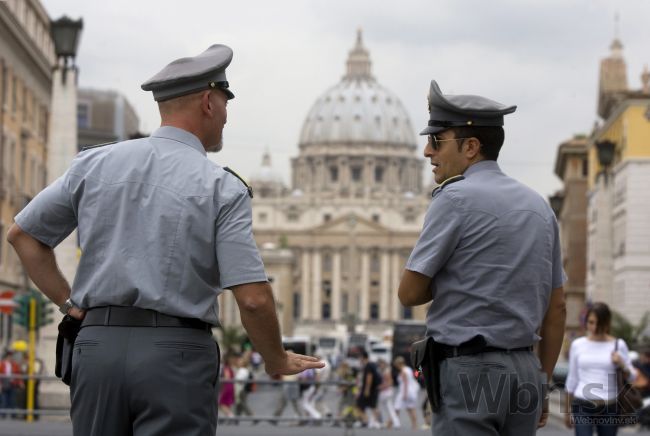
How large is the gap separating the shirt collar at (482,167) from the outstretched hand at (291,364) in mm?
882

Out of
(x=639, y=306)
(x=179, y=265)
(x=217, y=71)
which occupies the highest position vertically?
(x=217, y=71)

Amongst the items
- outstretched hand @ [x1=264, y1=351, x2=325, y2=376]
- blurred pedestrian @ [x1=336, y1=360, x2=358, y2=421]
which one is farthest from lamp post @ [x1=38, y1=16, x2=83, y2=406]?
outstretched hand @ [x1=264, y1=351, x2=325, y2=376]

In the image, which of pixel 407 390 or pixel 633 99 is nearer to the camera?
pixel 407 390

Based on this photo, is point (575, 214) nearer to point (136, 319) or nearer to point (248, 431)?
point (248, 431)

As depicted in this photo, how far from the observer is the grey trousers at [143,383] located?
185 inches

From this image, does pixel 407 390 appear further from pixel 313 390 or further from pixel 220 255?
pixel 220 255

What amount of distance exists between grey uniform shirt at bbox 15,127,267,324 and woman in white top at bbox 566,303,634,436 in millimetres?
4518

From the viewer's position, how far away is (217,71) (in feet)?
16.6

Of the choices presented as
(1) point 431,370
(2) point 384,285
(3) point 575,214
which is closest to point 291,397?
(1) point 431,370

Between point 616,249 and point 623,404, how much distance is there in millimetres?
46557

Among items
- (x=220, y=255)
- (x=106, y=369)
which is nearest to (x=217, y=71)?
(x=220, y=255)

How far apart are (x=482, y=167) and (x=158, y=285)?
127 centimetres

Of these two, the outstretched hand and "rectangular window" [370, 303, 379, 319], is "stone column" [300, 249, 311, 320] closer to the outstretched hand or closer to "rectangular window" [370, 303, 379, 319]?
"rectangular window" [370, 303, 379, 319]

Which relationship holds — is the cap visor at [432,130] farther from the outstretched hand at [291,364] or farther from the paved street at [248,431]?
the paved street at [248,431]
